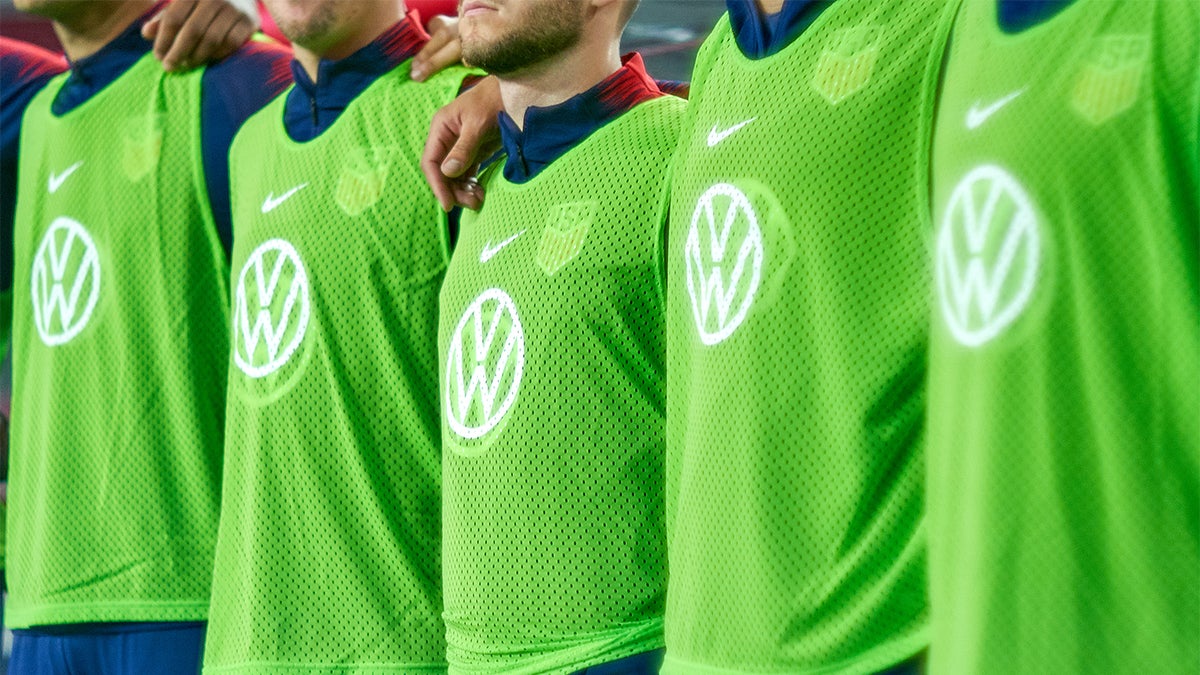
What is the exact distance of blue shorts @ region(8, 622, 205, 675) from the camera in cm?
246

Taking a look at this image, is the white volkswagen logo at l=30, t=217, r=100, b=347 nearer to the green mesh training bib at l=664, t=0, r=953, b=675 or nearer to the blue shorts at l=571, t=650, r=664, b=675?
the blue shorts at l=571, t=650, r=664, b=675

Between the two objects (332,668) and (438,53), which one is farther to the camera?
(438,53)

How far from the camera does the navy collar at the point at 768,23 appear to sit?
175cm

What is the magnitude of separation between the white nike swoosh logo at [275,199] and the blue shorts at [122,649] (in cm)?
62

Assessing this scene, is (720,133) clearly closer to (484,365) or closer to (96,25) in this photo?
(484,365)

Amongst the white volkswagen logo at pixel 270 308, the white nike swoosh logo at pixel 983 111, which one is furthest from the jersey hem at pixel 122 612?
the white nike swoosh logo at pixel 983 111

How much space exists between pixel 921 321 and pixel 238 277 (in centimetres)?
111

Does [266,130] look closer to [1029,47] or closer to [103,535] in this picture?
[103,535]

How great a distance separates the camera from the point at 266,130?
8.03ft

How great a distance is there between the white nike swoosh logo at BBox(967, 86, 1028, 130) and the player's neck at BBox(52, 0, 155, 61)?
161 cm

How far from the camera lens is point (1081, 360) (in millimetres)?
1396

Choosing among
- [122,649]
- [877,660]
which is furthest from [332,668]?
[877,660]

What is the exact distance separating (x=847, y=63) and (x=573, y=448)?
571 mm

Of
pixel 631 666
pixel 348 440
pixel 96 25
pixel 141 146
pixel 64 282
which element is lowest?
pixel 631 666
